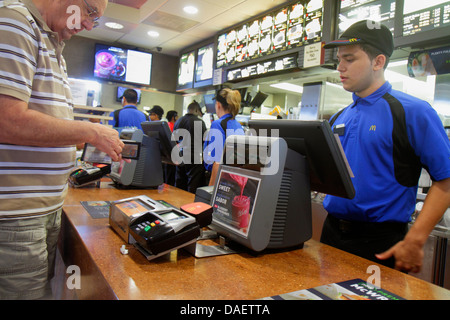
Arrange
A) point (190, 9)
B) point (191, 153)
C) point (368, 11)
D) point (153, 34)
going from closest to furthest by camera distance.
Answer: point (368, 11) → point (191, 153) → point (190, 9) → point (153, 34)

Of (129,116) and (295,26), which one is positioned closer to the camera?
(295,26)

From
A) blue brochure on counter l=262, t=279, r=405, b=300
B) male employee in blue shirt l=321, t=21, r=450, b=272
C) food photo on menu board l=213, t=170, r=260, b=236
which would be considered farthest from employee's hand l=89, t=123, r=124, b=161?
male employee in blue shirt l=321, t=21, r=450, b=272

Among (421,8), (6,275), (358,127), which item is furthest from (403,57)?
(6,275)

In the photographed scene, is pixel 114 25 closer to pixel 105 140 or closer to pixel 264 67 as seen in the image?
pixel 264 67

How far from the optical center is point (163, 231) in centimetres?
101

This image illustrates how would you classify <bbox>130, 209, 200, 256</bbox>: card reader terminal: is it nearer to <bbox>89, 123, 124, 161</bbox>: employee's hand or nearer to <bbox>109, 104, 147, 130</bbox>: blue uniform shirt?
<bbox>89, 123, 124, 161</bbox>: employee's hand

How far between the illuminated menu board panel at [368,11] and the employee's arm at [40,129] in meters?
2.95

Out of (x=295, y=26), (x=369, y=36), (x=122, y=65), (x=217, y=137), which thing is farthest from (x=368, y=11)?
(x=122, y=65)

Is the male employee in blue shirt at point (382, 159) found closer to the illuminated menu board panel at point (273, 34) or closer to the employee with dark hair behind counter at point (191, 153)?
the illuminated menu board panel at point (273, 34)

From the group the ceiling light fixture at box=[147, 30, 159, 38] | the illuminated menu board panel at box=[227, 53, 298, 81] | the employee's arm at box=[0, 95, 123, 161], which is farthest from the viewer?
the ceiling light fixture at box=[147, 30, 159, 38]

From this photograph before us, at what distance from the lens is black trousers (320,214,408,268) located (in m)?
1.38

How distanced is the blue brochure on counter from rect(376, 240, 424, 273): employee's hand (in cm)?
30

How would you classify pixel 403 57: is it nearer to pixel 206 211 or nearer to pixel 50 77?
pixel 206 211

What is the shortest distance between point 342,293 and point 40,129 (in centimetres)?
100
